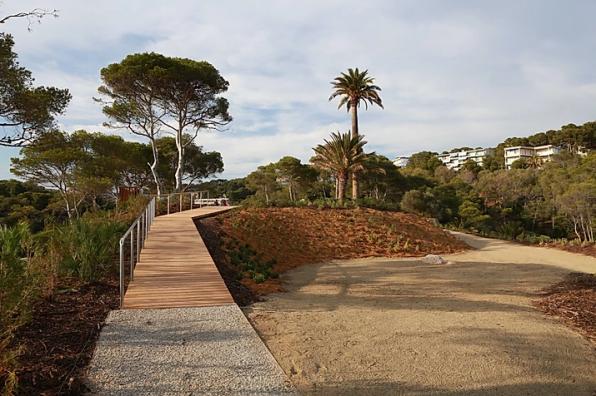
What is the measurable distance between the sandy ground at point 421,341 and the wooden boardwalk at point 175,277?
2.45 feet

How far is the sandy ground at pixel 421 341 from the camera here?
12.4 feet

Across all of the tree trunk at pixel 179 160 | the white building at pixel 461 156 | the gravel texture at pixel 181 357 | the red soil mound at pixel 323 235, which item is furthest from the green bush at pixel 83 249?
the white building at pixel 461 156

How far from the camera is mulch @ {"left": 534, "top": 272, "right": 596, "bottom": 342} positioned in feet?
19.2

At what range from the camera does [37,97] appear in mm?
13539

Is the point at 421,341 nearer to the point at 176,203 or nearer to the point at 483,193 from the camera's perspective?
the point at 176,203

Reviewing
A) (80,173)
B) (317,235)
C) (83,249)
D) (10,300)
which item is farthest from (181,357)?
(80,173)

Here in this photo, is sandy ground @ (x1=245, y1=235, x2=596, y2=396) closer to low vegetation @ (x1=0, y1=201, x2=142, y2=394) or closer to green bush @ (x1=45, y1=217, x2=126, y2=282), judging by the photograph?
low vegetation @ (x1=0, y1=201, x2=142, y2=394)

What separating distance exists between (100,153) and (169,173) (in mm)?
6560

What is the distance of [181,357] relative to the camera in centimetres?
394

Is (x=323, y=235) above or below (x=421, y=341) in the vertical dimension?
above

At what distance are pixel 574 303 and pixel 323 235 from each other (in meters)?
8.50

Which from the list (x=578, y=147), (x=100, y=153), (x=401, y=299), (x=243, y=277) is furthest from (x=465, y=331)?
(x=578, y=147)

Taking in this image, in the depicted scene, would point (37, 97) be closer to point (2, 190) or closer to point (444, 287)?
point (444, 287)

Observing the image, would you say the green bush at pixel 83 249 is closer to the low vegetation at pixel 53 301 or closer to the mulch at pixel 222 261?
the low vegetation at pixel 53 301
